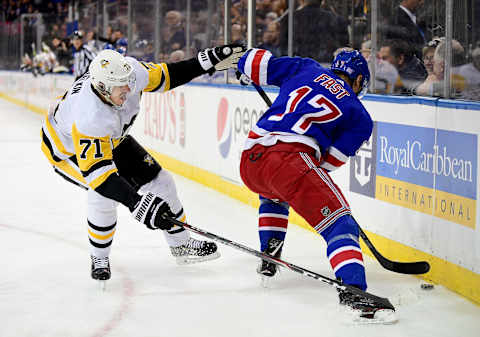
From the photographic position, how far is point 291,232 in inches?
182

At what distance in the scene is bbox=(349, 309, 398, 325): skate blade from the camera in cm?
280

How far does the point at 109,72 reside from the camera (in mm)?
3000

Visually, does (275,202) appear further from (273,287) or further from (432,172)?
(432,172)

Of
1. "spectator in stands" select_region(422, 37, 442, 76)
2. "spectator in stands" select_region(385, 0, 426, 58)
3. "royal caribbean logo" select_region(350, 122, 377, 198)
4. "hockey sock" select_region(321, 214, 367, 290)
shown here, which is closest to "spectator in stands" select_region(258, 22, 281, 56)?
"spectator in stands" select_region(385, 0, 426, 58)

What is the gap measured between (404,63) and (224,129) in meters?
2.18

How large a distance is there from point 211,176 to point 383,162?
2.55 m

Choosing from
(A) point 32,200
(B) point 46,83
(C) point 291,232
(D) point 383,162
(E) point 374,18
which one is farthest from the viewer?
(B) point 46,83

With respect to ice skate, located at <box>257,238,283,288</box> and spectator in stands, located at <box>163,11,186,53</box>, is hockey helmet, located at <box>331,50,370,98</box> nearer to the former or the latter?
ice skate, located at <box>257,238,283,288</box>

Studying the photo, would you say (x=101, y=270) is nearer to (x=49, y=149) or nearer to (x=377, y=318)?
(x=49, y=149)

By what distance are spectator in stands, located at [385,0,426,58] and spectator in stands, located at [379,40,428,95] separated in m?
0.04

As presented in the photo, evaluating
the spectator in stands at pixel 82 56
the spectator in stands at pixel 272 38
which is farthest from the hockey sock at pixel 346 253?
the spectator in stands at pixel 82 56

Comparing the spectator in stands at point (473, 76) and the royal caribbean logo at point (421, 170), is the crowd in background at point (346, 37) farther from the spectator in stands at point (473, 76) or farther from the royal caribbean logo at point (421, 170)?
the royal caribbean logo at point (421, 170)

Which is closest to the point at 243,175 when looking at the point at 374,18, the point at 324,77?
the point at 324,77

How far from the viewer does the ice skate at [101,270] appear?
333cm
